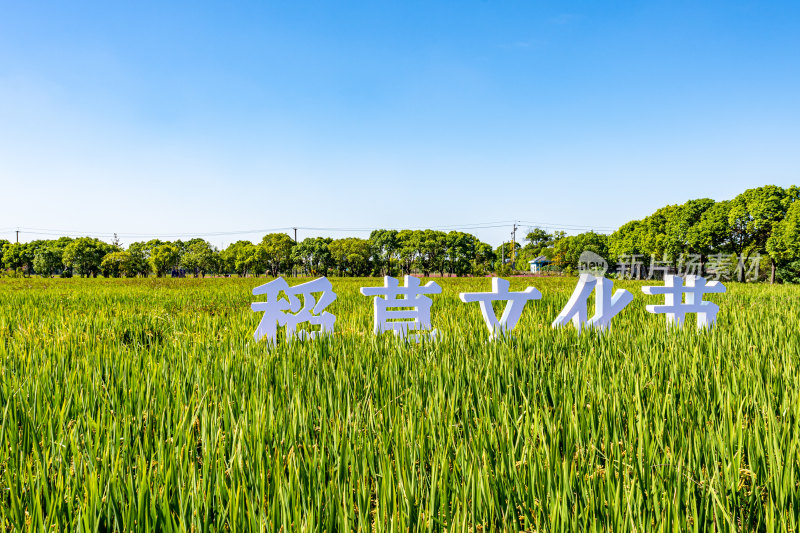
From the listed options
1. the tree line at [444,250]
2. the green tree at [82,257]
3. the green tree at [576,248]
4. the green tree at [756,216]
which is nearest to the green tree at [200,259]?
the tree line at [444,250]

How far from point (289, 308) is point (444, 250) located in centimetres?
4883

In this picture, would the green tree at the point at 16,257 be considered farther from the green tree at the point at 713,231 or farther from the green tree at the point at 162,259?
the green tree at the point at 713,231

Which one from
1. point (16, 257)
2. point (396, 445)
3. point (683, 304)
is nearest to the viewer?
point (396, 445)

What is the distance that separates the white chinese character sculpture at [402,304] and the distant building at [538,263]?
59354mm

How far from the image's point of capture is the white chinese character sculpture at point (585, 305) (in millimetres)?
4723

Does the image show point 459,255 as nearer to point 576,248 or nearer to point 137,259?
point 576,248

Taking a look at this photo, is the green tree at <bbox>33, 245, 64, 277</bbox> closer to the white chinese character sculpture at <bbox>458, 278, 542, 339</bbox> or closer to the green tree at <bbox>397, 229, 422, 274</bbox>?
the green tree at <bbox>397, 229, 422, 274</bbox>

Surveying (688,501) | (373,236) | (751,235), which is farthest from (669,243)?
(688,501)

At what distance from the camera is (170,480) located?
1406mm

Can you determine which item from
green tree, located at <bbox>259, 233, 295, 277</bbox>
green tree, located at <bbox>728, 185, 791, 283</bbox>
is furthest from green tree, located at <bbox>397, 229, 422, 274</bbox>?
green tree, located at <bbox>728, 185, 791, 283</bbox>

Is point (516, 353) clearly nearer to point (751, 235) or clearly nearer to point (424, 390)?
point (424, 390)

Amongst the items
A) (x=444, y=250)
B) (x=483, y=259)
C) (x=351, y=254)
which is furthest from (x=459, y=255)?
(x=351, y=254)

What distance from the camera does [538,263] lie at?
63281mm

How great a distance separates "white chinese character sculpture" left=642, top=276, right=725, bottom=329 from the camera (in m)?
5.01
